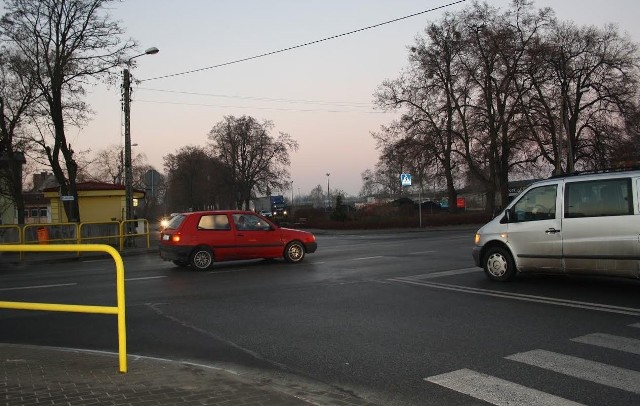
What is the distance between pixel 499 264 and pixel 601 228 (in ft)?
6.71

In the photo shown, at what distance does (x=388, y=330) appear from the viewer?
6777 millimetres

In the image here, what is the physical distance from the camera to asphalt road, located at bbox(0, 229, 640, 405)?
16.0 ft

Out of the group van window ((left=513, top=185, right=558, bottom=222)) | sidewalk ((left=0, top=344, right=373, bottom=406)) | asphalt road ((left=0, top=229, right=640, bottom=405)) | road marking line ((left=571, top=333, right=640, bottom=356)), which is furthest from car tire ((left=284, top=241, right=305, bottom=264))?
sidewalk ((left=0, top=344, right=373, bottom=406))

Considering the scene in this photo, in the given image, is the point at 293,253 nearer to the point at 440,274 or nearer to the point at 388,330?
the point at 440,274

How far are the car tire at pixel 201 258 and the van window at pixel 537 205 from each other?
7.48m

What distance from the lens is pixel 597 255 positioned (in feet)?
28.6

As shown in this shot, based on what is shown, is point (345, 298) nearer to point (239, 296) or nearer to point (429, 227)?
point (239, 296)

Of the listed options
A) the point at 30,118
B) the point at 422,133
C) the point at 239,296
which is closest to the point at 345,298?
the point at 239,296

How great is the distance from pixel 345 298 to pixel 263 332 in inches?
98.4

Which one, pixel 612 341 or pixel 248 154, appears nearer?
pixel 612 341

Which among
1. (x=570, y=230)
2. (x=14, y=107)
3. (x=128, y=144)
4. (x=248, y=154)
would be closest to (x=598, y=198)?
(x=570, y=230)

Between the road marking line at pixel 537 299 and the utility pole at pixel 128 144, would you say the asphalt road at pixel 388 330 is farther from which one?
the utility pole at pixel 128 144

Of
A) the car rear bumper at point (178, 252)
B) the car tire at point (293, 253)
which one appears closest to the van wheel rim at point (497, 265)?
the car tire at point (293, 253)

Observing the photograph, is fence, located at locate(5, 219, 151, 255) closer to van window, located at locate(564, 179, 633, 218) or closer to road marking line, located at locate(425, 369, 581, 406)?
van window, located at locate(564, 179, 633, 218)
